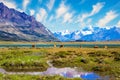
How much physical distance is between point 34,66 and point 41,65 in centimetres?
137

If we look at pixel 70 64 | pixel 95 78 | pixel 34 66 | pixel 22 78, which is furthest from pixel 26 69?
pixel 95 78

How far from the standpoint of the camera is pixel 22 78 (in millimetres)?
28562

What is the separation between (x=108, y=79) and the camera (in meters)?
28.7

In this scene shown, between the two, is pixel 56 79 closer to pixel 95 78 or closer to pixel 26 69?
pixel 95 78

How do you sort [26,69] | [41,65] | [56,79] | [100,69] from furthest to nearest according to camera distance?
[41,65] < [26,69] < [100,69] < [56,79]

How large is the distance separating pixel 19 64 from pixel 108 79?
20.3 metres

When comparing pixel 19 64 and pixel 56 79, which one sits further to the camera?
pixel 19 64

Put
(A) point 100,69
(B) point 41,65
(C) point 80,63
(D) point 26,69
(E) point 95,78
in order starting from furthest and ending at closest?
1. (C) point 80,63
2. (B) point 41,65
3. (D) point 26,69
4. (A) point 100,69
5. (E) point 95,78

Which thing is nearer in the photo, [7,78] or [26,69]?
[7,78]

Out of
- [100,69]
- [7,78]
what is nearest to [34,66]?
[100,69]

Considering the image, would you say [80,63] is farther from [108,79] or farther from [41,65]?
[108,79]

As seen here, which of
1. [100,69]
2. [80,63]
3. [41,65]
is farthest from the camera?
[80,63]

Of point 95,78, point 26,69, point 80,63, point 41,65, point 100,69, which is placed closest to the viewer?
point 95,78

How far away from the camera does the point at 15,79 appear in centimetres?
2748
